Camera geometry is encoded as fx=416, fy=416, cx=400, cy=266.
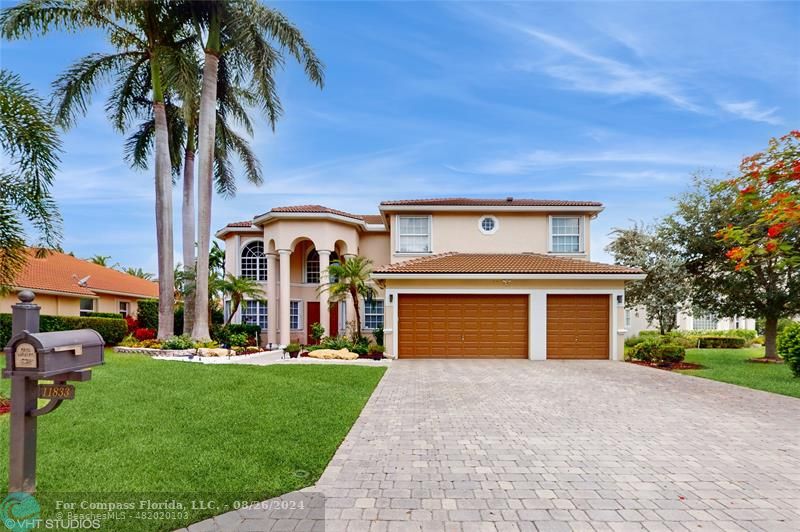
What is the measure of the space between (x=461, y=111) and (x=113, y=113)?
15.6 m

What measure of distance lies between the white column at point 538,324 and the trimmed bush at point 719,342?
615 inches

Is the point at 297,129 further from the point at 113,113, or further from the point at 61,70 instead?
the point at 61,70

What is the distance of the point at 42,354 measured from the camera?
3498 millimetres

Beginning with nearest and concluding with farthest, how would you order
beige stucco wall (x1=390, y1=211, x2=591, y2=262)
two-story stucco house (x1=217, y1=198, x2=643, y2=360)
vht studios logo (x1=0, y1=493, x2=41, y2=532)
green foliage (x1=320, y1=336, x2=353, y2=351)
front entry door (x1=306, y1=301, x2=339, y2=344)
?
vht studios logo (x1=0, y1=493, x2=41, y2=532), two-story stucco house (x1=217, y1=198, x2=643, y2=360), green foliage (x1=320, y1=336, x2=353, y2=351), beige stucco wall (x1=390, y1=211, x2=591, y2=262), front entry door (x1=306, y1=301, x2=339, y2=344)

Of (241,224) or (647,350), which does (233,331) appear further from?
(647,350)

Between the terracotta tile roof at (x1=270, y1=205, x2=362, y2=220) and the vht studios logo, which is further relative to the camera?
the terracotta tile roof at (x1=270, y1=205, x2=362, y2=220)

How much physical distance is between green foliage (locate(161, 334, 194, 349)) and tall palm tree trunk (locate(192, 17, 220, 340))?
558 millimetres

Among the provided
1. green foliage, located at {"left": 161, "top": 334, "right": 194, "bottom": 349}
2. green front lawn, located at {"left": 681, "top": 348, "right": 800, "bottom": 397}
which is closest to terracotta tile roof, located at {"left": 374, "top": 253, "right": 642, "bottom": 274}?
green front lawn, located at {"left": 681, "top": 348, "right": 800, "bottom": 397}

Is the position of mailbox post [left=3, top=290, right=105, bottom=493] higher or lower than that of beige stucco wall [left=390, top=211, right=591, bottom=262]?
lower

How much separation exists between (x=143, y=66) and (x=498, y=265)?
696 inches

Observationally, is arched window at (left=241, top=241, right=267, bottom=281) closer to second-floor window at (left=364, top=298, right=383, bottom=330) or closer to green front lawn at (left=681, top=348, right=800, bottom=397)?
second-floor window at (left=364, top=298, right=383, bottom=330)

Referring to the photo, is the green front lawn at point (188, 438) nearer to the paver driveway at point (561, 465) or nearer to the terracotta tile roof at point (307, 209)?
the paver driveway at point (561, 465)

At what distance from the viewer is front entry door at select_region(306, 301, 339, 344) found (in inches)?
829

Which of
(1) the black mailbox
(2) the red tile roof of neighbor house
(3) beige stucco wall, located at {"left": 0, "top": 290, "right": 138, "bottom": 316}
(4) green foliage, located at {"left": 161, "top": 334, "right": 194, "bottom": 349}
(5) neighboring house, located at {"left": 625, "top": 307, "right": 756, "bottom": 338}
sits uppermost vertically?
(2) the red tile roof of neighbor house
